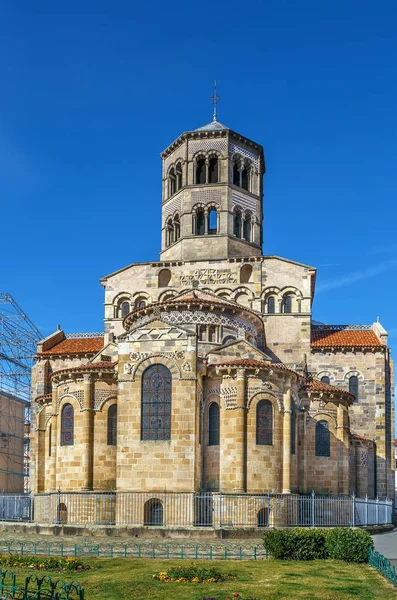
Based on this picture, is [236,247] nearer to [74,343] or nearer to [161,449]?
[74,343]

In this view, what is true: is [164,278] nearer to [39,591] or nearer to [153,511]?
[153,511]

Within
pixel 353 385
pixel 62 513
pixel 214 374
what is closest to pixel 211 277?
pixel 353 385

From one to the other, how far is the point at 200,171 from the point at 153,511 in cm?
2660

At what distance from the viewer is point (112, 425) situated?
38.4m

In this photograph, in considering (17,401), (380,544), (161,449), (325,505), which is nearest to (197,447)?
(161,449)

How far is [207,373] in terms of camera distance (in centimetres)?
3719

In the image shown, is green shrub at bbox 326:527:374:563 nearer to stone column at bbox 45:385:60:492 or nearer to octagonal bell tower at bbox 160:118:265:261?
stone column at bbox 45:385:60:492

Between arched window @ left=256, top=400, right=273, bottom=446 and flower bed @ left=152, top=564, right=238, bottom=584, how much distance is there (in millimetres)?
15545

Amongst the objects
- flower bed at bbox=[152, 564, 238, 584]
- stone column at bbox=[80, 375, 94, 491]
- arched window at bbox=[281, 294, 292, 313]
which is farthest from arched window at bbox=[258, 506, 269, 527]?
arched window at bbox=[281, 294, 292, 313]

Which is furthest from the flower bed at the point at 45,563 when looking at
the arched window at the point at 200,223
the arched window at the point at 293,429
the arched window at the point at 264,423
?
the arched window at the point at 200,223

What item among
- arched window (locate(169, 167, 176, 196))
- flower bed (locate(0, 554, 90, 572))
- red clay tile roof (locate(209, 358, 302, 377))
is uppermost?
arched window (locate(169, 167, 176, 196))

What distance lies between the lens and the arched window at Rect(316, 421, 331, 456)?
41.4m

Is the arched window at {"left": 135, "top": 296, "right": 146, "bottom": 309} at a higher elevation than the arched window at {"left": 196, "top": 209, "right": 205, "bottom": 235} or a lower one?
lower

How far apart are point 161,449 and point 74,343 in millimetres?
20092
